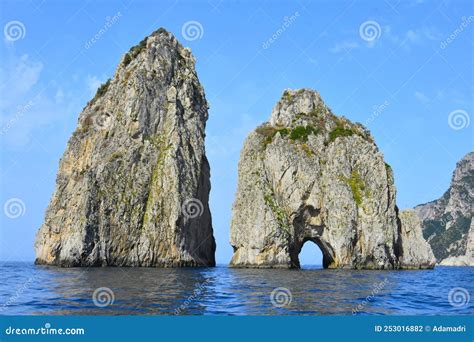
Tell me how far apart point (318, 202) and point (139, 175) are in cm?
3502

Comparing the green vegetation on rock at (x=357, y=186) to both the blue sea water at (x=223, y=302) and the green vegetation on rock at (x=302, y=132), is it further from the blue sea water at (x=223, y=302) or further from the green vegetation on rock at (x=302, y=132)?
the blue sea water at (x=223, y=302)

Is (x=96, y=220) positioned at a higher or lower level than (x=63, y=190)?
lower

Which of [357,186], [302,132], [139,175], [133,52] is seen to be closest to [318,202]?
[357,186]

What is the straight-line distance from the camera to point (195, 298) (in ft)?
110

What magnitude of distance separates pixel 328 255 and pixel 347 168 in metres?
17.3

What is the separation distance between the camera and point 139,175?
99.2 meters

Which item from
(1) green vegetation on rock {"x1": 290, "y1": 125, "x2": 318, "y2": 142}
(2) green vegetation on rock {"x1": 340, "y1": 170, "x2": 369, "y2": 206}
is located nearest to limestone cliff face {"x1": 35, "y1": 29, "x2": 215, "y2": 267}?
(1) green vegetation on rock {"x1": 290, "y1": 125, "x2": 318, "y2": 142}

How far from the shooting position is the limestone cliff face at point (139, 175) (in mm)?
93000

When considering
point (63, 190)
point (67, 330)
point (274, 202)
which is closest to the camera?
point (67, 330)

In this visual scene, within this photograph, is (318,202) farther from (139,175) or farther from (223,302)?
(223,302)

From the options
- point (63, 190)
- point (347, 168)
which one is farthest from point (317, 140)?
point (63, 190)

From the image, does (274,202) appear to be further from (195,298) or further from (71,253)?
(195,298)

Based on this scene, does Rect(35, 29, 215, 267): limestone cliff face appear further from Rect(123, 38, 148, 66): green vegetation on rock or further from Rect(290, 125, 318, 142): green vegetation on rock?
Rect(290, 125, 318, 142): green vegetation on rock

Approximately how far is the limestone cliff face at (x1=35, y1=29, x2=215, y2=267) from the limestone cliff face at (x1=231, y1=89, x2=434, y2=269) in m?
11.1
